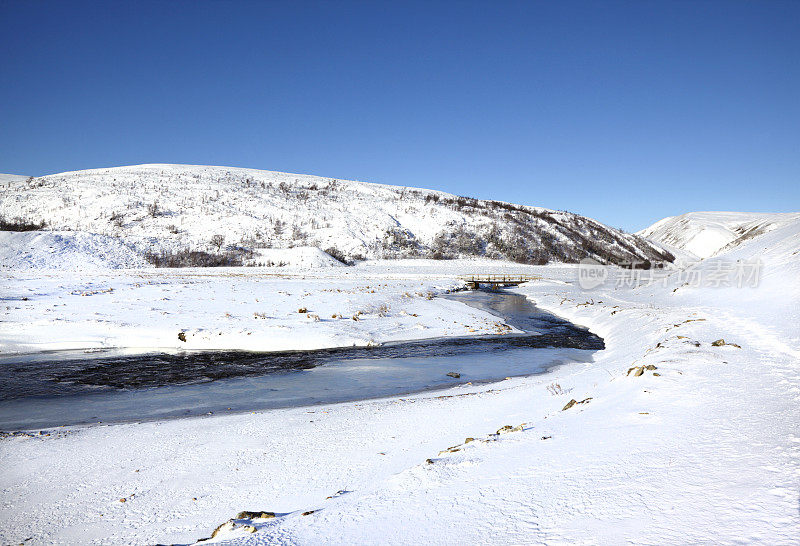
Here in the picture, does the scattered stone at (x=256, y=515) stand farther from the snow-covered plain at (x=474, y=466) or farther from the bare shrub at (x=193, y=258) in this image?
the bare shrub at (x=193, y=258)

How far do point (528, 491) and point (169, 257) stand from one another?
53958 millimetres

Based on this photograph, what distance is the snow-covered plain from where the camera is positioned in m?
3.01

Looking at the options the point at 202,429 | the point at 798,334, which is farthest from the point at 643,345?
the point at 202,429

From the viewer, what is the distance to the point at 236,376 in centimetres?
1176

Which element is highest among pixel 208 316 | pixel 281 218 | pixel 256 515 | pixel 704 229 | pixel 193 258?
pixel 704 229

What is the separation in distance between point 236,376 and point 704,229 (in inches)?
6051

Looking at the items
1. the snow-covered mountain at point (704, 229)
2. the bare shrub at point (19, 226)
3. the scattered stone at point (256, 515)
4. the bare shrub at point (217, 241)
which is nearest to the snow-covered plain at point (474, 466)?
the scattered stone at point (256, 515)

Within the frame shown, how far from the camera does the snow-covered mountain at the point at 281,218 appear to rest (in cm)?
5834

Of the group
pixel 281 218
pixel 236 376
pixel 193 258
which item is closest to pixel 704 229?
pixel 281 218

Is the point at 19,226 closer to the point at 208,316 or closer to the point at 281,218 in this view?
the point at 281,218

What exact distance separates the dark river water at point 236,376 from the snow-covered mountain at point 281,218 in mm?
40218

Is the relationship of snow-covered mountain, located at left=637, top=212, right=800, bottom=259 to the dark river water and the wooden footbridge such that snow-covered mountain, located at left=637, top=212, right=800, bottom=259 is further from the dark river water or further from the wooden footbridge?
A: the dark river water

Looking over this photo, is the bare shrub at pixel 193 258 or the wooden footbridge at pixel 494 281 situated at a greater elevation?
the bare shrub at pixel 193 258

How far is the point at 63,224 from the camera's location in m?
56.8
